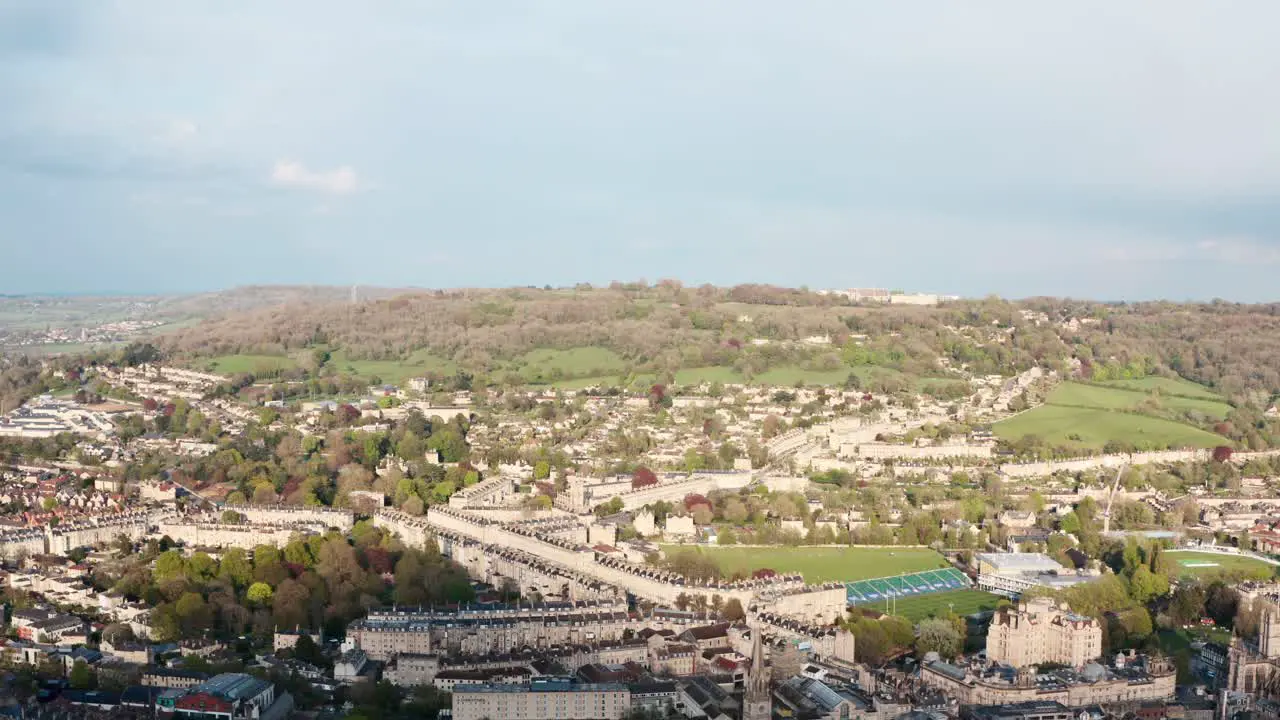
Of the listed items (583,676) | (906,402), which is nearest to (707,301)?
(906,402)

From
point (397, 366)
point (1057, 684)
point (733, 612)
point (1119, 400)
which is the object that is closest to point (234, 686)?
point (733, 612)

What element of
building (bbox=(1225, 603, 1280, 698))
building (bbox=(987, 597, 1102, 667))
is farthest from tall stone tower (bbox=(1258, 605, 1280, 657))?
building (bbox=(987, 597, 1102, 667))

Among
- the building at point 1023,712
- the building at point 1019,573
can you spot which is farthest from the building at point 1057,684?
the building at point 1019,573

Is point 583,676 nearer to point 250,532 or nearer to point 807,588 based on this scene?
point 807,588

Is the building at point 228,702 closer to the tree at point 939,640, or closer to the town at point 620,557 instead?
the town at point 620,557

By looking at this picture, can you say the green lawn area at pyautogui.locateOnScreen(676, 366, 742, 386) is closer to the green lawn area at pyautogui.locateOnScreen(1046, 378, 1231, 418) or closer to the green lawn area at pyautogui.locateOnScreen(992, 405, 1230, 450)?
the green lawn area at pyautogui.locateOnScreen(992, 405, 1230, 450)

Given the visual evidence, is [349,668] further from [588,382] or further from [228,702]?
[588,382]
